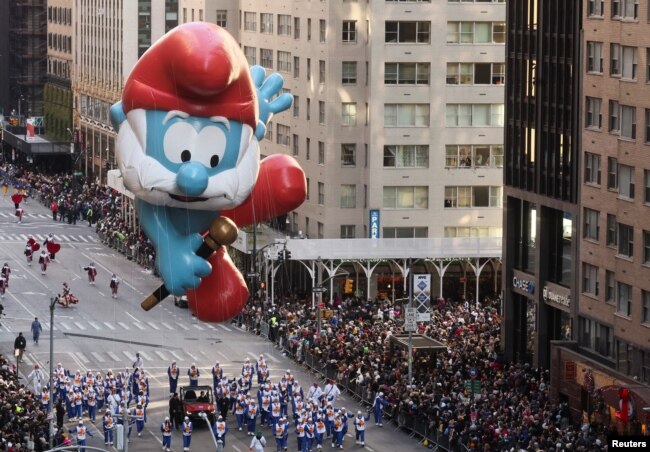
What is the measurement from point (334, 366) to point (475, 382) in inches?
502

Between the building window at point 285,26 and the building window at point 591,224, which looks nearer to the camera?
the building window at point 591,224

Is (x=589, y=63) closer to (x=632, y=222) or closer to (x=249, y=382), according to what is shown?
(x=632, y=222)

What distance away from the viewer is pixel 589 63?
306 feet

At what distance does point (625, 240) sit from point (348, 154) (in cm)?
4429

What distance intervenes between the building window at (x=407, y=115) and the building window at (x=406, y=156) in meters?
1.41

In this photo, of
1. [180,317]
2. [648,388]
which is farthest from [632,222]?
[180,317]

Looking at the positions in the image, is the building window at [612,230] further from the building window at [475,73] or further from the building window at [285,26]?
the building window at [285,26]

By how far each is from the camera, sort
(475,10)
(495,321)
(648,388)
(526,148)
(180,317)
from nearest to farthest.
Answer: (648,388) → (526,148) → (495,321) → (180,317) → (475,10)

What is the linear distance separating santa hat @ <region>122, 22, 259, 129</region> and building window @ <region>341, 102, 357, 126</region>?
297 feet

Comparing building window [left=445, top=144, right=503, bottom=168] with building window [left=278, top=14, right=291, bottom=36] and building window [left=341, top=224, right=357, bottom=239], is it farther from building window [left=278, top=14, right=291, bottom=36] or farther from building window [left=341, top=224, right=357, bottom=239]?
building window [left=278, top=14, right=291, bottom=36]

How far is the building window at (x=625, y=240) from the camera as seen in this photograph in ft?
288

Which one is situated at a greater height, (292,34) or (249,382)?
(292,34)

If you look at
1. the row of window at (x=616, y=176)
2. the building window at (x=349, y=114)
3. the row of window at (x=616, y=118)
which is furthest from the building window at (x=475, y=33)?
the row of window at (x=616, y=176)

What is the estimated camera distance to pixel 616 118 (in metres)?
90.4
